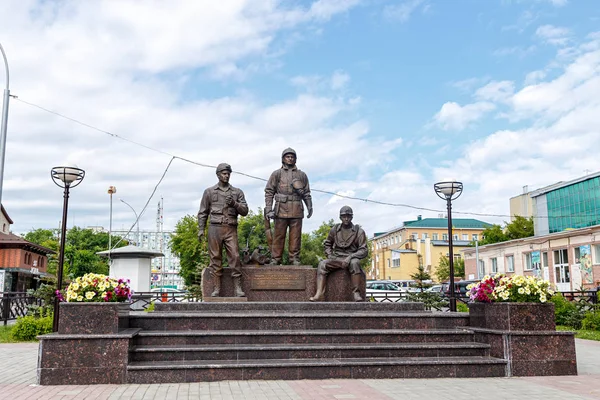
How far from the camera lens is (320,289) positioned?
10.8 m

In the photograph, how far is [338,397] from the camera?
6.79m

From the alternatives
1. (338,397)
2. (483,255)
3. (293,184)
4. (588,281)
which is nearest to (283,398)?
(338,397)

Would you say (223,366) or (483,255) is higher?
(483,255)

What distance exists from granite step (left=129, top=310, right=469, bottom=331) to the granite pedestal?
1302 mm

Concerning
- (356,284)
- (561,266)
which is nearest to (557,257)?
(561,266)

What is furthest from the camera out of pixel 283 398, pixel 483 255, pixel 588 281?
pixel 483 255

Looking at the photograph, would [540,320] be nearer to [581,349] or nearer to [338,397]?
[338,397]

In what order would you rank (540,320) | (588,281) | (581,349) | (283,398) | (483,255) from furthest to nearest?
(483,255) < (588,281) < (581,349) < (540,320) < (283,398)

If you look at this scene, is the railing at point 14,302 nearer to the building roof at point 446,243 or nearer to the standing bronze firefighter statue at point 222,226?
the standing bronze firefighter statue at point 222,226

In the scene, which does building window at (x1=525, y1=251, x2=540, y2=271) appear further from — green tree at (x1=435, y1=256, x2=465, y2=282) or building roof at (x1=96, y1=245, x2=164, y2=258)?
building roof at (x1=96, y1=245, x2=164, y2=258)

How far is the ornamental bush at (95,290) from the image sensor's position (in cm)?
813

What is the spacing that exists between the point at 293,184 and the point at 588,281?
29003 millimetres

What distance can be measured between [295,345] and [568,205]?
47550 millimetres

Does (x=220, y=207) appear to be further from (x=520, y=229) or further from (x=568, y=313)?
(x=520, y=229)
